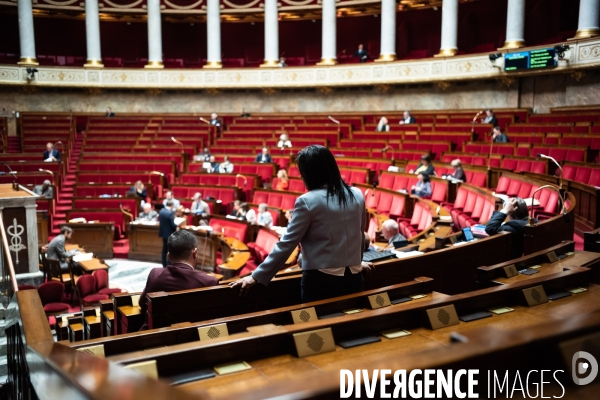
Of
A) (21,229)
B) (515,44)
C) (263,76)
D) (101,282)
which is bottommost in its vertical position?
(101,282)

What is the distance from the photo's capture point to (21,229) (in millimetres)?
6453

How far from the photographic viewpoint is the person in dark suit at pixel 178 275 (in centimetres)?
288

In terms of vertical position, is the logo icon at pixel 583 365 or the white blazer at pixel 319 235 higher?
the white blazer at pixel 319 235

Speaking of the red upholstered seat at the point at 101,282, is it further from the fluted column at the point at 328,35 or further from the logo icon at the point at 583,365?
the fluted column at the point at 328,35

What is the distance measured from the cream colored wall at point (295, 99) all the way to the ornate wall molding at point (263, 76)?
594 mm

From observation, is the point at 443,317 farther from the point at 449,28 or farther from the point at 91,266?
the point at 449,28

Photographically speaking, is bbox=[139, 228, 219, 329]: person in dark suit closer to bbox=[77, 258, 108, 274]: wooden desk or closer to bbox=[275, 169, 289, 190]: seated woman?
bbox=[77, 258, 108, 274]: wooden desk

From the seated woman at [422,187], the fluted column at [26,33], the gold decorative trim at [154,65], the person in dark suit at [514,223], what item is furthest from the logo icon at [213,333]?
the fluted column at [26,33]

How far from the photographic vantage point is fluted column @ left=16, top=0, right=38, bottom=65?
57.6 feet

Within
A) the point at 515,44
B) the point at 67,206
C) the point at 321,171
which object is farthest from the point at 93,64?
the point at 321,171

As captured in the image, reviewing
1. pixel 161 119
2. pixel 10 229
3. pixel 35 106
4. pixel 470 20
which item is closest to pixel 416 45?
pixel 470 20

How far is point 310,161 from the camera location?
2557 mm

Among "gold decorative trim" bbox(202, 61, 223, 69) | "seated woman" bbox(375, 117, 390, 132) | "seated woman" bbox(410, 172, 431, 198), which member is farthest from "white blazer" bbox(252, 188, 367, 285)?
"gold decorative trim" bbox(202, 61, 223, 69)

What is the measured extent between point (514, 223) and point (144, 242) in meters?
7.16
